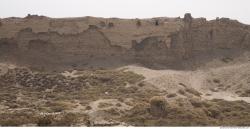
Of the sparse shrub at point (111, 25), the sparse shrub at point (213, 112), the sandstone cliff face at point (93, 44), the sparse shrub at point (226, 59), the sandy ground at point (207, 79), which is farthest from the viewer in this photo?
the sparse shrub at point (226, 59)

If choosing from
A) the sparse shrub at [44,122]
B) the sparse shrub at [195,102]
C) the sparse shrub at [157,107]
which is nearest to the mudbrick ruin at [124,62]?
the sparse shrub at [195,102]

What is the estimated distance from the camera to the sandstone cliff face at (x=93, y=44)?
49.3 meters

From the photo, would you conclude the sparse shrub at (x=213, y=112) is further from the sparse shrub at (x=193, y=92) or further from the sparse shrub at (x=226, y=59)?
the sparse shrub at (x=226, y=59)

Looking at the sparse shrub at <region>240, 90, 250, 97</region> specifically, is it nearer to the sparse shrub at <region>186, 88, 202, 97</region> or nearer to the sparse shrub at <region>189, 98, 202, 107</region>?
the sparse shrub at <region>186, 88, 202, 97</region>

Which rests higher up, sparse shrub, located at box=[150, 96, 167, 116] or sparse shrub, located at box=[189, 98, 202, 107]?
sparse shrub, located at box=[150, 96, 167, 116]

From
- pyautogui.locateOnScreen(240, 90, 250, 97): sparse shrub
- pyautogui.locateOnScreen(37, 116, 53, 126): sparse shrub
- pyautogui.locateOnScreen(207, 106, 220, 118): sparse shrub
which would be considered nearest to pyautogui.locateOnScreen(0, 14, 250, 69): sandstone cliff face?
pyautogui.locateOnScreen(240, 90, 250, 97): sparse shrub

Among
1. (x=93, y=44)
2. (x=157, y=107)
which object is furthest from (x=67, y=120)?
(x=93, y=44)

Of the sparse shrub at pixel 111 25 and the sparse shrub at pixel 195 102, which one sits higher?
the sparse shrub at pixel 111 25

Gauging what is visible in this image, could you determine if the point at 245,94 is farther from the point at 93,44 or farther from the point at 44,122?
the point at 44,122

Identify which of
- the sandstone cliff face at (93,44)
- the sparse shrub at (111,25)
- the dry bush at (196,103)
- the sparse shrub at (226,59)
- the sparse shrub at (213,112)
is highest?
the sparse shrub at (111,25)

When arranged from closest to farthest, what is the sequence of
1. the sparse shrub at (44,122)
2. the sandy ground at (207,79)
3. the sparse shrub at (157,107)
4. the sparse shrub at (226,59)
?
the sparse shrub at (44,122)
the sparse shrub at (157,107)
the sandy ground at (207,79)
the sparse shrub at (226,59)

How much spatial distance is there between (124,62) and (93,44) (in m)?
3.34

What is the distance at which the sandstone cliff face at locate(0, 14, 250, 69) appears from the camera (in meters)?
49.3

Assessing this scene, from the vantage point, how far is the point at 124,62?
49438mm
